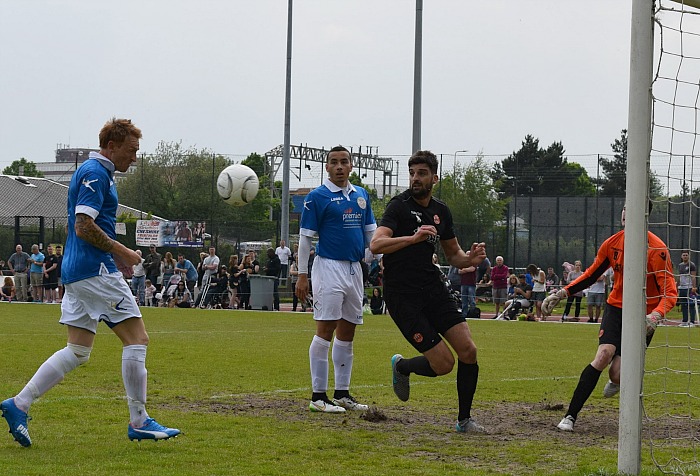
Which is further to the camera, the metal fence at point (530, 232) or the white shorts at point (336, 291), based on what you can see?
the metal fence at point (530, 232)

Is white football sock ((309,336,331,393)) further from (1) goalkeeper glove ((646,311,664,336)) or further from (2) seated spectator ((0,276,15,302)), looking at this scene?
(2) seated spectator ((0,276,15,302))

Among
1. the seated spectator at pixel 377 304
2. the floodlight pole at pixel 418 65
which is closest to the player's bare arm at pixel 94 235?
the floodlight pole at pixel 418 65

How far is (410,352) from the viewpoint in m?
14.8

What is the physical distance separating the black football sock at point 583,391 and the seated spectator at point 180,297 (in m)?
23.5

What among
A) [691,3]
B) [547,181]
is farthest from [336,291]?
[547,181]

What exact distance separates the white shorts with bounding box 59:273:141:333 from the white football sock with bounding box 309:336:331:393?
2.34 metres

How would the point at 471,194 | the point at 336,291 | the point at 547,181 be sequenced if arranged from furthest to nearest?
the point at 471,194 < the point at 547,181 < the point at 336,291

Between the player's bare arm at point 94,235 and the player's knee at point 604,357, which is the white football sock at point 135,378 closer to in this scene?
the player's bare arm at point 94,235

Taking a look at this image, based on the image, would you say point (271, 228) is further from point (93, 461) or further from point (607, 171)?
point (93, 461)

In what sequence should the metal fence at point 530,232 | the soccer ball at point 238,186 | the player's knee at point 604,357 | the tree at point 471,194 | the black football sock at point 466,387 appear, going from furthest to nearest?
1. the tree at point 471,194
2. the metal fence at point 530,232
3. the soccer ball at point 238,186
4. the player's knee at point 604,357
5. the black football sock at point 466,387

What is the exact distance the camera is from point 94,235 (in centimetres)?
650

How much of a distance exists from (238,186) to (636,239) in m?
24.6

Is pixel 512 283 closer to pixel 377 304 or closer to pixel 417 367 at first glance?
pixel 377 304

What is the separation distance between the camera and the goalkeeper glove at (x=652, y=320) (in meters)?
7.39
